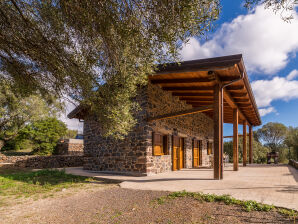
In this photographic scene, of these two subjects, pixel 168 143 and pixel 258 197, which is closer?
pixel 258 197

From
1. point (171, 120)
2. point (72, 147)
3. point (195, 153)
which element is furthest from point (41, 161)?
point (195, 153)

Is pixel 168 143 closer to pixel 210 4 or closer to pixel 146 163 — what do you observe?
pixel 146 163

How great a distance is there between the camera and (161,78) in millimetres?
7270

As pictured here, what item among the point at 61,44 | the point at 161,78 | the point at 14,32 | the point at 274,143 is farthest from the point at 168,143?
the point at 274,143

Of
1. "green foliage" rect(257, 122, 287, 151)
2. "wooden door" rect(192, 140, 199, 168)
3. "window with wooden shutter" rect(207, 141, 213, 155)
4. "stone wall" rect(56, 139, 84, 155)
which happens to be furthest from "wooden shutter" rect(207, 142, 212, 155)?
"green foliage" rect(257, 122, 287, 151)

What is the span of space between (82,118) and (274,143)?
31849mm

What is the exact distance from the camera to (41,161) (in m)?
12.2

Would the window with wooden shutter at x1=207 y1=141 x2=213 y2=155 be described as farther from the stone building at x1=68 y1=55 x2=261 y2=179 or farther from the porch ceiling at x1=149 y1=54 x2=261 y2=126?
the porch ceiling at x1=149 y1=54 x2=261 y2=126

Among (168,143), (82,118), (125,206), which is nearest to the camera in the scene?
(125,206)

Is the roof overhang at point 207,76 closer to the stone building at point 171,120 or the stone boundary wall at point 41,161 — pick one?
the stone building at point 171,120

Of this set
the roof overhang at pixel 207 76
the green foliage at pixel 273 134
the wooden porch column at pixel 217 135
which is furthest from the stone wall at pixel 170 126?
the green foliage at pixel 273 134

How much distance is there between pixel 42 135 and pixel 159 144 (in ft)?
45.3

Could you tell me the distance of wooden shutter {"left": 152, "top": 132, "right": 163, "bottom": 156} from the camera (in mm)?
7562

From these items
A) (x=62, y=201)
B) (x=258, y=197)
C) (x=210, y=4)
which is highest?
(x=210, y=4)
